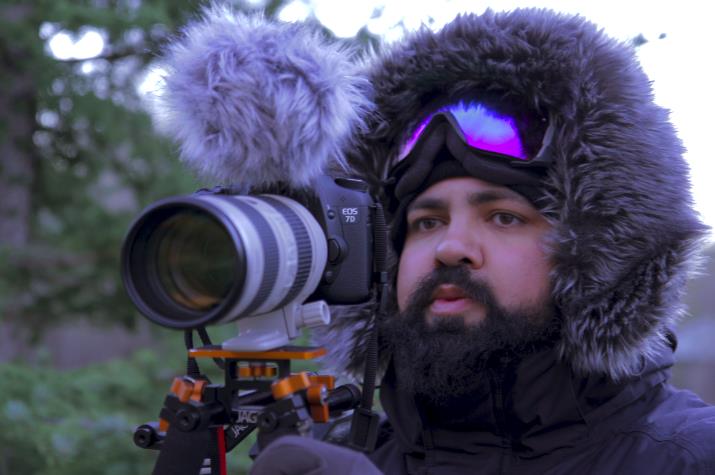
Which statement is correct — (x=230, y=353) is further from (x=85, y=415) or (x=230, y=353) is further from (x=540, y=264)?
(x=85, y=415)

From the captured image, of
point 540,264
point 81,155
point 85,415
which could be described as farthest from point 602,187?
point 81,155

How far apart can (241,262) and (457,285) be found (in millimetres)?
620

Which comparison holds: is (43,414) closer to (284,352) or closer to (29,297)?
(29,297)

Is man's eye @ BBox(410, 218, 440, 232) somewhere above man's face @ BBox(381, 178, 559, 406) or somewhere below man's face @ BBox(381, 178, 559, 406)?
above

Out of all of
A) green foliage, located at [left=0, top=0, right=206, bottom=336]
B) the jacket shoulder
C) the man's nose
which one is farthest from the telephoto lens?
green foliage, located at [left=0, top=0, right=206, bottom=336]

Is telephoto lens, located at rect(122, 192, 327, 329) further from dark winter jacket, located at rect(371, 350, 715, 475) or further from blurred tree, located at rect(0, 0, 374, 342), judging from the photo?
blurred tree, located at rect(0, 0, 374, 342)

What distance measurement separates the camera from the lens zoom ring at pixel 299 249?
4.60ft

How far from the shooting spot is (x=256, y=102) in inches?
58.4

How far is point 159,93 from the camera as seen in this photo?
5.35ft

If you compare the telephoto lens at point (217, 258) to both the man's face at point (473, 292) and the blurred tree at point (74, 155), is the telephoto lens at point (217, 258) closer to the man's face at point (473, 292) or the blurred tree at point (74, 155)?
the man's face at point (473, 292)

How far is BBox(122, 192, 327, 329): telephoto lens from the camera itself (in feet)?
4.25

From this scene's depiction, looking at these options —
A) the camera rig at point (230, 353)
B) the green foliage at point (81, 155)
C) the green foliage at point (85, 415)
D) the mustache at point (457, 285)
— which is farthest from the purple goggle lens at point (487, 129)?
the green foliage at point (81, 155)

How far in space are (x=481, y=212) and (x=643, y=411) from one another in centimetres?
49

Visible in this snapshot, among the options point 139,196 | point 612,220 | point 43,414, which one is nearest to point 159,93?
point 612,220
